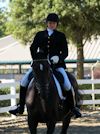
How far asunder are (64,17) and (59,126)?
17.0 meters

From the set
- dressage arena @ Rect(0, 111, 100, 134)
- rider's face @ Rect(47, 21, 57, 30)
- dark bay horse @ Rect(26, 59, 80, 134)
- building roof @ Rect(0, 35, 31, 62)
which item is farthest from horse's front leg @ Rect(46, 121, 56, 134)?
building roof @ Rect(0, 35, 31, 62)

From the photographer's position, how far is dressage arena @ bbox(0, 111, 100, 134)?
41.4ft

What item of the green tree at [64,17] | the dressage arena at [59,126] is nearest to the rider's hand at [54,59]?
the dressage arena at [59,126]

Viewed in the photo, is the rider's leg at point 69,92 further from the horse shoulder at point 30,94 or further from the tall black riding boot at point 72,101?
the horse shoulder at point 30,94

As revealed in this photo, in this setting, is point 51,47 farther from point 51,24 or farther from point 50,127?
point 50,127

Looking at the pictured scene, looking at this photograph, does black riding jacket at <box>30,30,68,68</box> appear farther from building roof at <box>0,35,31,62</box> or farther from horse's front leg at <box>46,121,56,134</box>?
building roof at <box>0,35,31,62</box>

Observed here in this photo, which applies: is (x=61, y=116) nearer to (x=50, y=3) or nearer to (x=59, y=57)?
(x=59, y=57)

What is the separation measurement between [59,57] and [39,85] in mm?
1114

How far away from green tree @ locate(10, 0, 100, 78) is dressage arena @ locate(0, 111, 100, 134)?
42.8ft

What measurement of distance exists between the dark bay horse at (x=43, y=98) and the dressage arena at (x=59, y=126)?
161 inches

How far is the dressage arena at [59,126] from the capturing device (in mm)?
12609

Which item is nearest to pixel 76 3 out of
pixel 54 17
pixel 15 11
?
pixel 15 11

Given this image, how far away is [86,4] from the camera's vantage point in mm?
29062

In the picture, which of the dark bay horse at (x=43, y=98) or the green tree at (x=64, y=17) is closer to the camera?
the dark bay horse at (x=43, y=98)
